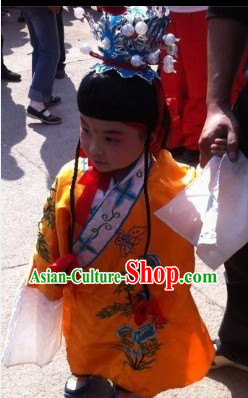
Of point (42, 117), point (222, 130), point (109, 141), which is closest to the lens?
point (222, 130)

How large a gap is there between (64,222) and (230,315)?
0.72 metres

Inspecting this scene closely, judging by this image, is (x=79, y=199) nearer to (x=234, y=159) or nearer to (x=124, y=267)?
(x=124, y=267)

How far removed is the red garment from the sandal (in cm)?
149

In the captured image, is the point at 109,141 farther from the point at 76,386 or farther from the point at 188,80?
the point at 188,80

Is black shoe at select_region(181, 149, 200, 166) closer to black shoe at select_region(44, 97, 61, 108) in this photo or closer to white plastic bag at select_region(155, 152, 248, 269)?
black shoe at select_region(44, 97, 61, 108)

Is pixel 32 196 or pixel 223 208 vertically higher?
pixel 223 208

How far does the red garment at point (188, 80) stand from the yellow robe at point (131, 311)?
1.43 metres

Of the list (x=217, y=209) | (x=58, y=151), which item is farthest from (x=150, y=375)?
(x=58, y=151)

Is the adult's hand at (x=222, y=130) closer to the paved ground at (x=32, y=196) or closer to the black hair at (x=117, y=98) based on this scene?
the black hair at (x=117, y=98)

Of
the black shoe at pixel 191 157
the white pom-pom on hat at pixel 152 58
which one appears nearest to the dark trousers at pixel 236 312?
the white pom-pom on hat at pixel 152 58

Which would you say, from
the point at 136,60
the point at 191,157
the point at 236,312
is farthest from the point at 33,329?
the point at 191,157

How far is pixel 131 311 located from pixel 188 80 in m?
1.93

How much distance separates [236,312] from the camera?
2135mm

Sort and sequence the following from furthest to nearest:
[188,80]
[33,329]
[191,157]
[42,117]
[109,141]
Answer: [42,117] < [191,157] < [188,80] < [33,329] < [109,141]
